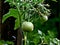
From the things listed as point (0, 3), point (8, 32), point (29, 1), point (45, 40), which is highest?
point (29, 1)

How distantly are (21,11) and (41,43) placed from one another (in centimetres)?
A: 32

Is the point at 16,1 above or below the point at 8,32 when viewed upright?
above

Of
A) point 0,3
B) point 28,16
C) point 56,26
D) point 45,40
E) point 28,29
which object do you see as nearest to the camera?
point 56,26

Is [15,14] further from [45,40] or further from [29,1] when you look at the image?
[45,40]

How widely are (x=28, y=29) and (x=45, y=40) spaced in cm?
30

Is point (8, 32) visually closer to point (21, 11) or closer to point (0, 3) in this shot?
point (0, 3)

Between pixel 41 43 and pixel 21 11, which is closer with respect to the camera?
pixel 21 11

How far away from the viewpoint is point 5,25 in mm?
1668

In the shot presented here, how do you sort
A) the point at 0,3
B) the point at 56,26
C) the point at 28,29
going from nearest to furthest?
the point at 56,26 → the point at 28,29 → the point at 0,3

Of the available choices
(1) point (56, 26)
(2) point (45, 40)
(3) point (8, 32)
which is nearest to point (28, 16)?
(2) point (45, 40)

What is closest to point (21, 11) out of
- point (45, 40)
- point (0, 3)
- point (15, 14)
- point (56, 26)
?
point (15, 14)

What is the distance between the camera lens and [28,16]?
1.04 metres

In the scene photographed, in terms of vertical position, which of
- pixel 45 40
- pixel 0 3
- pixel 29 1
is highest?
pixel 29 1

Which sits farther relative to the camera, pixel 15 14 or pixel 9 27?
pixel 9 27
